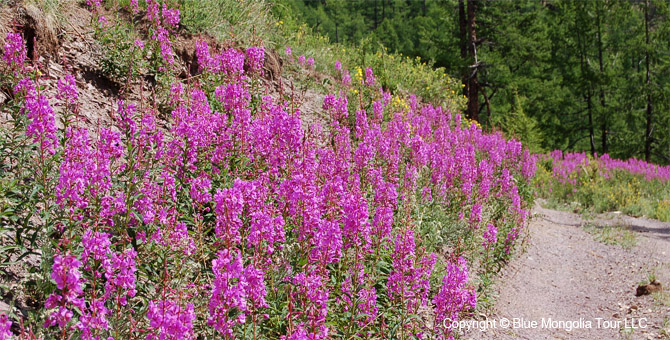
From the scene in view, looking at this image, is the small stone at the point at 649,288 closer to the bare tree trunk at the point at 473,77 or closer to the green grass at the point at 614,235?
the green grass at the point at 614,235

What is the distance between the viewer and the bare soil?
589 cm

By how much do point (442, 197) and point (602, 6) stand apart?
25.5 m

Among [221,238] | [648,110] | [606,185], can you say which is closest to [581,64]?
[648,110]

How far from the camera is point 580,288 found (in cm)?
744

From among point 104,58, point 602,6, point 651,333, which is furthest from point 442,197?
point 602,6

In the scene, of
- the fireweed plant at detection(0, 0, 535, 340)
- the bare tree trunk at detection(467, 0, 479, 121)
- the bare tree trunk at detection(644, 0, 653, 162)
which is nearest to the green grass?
the fireweed plant at detection(0, 0, 535, 340)

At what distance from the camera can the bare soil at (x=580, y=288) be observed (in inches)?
232

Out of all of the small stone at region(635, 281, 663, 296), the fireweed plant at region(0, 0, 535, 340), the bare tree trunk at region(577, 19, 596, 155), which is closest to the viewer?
the fireweed plant at region(0, 0, 535, 340)

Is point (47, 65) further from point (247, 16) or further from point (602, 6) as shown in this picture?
point (602, 6)

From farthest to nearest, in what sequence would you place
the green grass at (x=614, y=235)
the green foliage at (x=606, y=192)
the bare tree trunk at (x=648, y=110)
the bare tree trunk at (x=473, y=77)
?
the bare tree trunk at (x=648, y=110) < the bare tree trunk at (x=473, y=77) < the green foliage at (x=606, y=192) < the green grass at (x=614, y=235)

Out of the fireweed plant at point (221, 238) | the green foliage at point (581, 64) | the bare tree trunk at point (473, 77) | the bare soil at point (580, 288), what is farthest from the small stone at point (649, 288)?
the bare tree trunk at point (473, 77)

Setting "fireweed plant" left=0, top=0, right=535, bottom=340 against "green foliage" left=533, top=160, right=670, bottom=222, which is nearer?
"fireweed plant" left=0, top=0, right=535, bottom=340

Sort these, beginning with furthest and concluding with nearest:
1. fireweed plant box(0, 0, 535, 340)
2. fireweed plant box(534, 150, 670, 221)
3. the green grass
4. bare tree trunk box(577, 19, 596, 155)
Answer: bare tree trunk box(577, 19, 596, 155), fireweed plant box(534, 150, 670, 221), the green grass, fireweed plant box(0, 0, 535, 340)

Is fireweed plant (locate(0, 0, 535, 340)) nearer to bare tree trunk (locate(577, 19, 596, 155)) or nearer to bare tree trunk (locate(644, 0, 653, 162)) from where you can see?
bare tree trunk (locate(644, 0, 653, 162))
